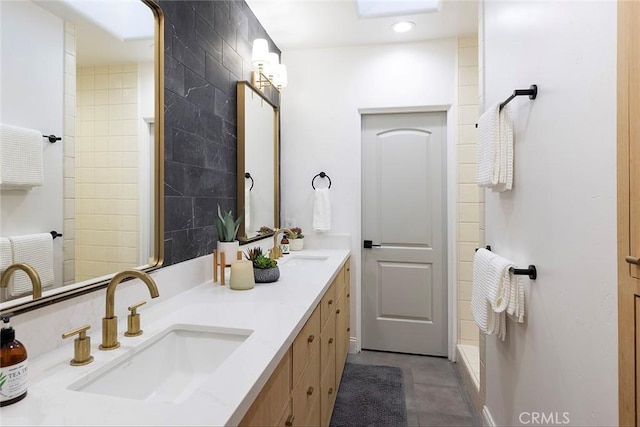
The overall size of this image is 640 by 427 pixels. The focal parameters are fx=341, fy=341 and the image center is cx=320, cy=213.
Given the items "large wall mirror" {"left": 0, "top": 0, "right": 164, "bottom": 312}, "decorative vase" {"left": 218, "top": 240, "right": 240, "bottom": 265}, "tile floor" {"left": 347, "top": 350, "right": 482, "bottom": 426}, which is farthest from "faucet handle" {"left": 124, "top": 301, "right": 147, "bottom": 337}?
"tile floor" {"left": 347, "top": 350, "right": 482, "bottom": 426}

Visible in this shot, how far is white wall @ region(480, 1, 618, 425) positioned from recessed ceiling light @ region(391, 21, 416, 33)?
1.12 metres

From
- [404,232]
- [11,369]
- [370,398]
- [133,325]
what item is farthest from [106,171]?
[404,232]

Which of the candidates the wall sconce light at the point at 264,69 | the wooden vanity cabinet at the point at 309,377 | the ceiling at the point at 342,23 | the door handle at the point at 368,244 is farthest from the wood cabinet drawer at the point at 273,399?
the ceiling at the point at 342,23

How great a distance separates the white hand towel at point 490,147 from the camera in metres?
1.38

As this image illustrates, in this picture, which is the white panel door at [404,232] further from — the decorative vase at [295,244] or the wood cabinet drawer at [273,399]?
the wood cabinet drawer at [273,399]

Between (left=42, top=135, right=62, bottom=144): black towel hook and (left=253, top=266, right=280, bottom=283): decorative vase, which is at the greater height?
(left=42, top=135, right=62, bottom=144): black towel hook

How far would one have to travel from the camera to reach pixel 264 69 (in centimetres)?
229

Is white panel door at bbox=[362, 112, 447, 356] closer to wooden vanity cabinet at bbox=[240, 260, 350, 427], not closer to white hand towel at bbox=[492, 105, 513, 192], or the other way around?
wooden vanity cabinet at bbox=[240, 260, 350, 427]

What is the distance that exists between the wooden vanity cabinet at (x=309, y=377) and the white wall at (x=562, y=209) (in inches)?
32.5

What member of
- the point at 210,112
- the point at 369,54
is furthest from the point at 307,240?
the point at 369,54

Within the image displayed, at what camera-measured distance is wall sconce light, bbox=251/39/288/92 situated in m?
2.22

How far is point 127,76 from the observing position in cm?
120

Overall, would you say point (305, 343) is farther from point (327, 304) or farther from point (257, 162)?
point (257, 162)

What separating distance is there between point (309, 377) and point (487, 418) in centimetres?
110
